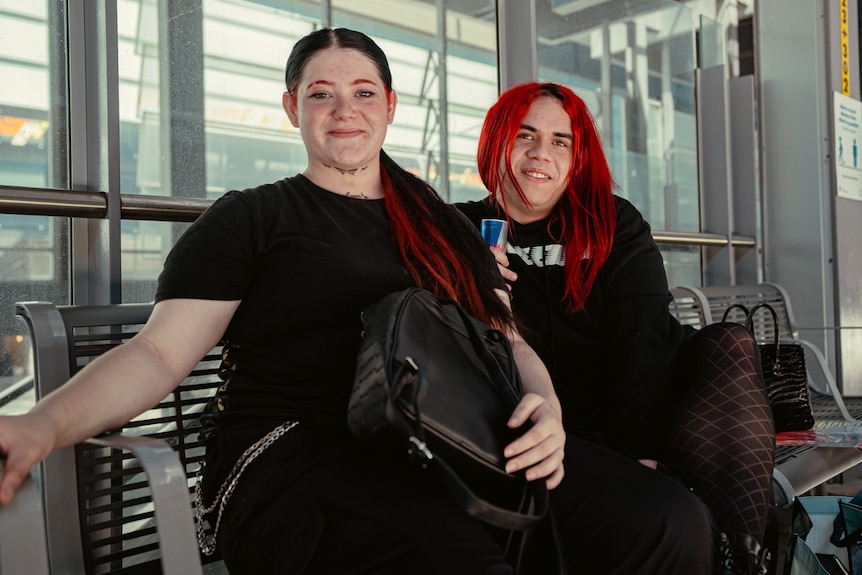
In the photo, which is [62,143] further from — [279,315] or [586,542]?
[586,542]

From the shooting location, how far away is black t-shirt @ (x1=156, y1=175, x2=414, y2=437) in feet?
5.22

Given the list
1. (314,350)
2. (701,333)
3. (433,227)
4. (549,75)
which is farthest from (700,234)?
(314,350)

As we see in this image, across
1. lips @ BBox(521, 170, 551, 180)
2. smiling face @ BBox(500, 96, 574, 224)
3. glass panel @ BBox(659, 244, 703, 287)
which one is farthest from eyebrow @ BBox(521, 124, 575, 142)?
glass panel @ BBox(659, 244, 703, 287)

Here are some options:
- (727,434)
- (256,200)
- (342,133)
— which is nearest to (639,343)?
(727,434)

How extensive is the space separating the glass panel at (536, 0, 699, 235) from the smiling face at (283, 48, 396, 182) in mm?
2484

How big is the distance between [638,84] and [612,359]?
3113 millimetres

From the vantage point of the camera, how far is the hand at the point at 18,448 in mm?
1051

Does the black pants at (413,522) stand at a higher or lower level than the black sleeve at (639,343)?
lower

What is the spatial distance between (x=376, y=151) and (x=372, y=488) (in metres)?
0.78

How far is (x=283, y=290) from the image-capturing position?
1.65 m

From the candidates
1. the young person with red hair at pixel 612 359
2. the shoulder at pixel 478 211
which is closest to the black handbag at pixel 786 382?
the young person with red hair at pixel 612 359

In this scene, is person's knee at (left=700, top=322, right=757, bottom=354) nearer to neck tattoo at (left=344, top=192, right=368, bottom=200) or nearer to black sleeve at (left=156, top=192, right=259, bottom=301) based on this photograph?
neck tattoo at (left=344, top=192, right=368, bottom=200)

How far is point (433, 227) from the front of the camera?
1.82m

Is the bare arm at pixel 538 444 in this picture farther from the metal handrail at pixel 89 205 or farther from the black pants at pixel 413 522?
the metal handrail at pixel 89 205
